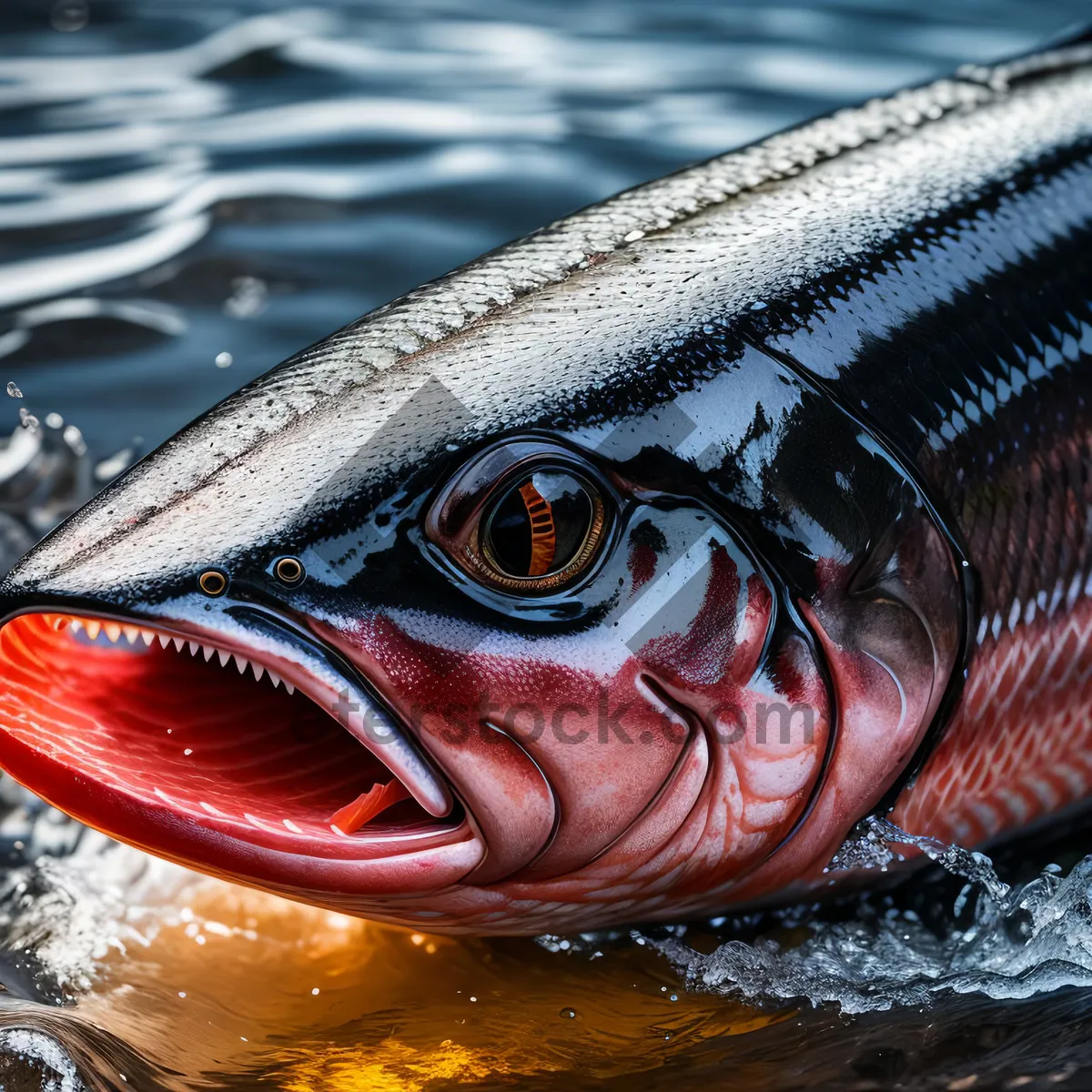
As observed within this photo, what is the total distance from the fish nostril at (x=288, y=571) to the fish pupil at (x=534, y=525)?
272mm

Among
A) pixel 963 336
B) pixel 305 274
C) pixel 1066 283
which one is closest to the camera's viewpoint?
pixel 963 336

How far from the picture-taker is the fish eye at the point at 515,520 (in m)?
2.04

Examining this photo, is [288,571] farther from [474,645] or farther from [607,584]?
[607,584]

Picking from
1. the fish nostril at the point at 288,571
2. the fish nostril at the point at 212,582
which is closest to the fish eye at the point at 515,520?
the fish nostril at the point at 288,571

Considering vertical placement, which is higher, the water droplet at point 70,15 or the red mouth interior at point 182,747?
the water droplet at point 70,15

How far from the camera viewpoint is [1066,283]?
2.70 meters

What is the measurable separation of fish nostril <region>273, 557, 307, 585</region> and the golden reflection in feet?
2.74

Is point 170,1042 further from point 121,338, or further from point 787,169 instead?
point 121,338

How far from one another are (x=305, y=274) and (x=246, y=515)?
351cm

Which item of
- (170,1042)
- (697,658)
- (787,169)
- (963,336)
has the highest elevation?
(787,169)

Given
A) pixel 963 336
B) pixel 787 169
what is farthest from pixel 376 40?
pixel 963 336

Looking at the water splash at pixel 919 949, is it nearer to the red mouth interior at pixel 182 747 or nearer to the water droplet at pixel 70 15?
the red mouth interior at pixel 182 747

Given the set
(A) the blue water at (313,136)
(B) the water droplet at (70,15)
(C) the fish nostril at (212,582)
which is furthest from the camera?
(B) the water droplet at (70,15)

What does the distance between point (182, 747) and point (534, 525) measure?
2.12 feet
